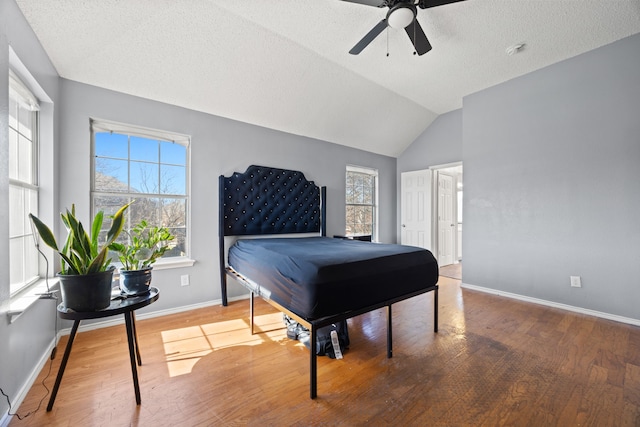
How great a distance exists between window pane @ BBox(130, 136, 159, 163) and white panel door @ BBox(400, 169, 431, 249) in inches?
177

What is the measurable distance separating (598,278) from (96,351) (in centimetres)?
506

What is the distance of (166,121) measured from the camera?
296 centimetres

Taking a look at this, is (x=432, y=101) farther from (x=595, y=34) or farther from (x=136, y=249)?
(x=136, y=249)

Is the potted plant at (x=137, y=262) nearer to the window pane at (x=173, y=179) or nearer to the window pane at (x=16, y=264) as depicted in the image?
the window pane at (x=16, y=264)

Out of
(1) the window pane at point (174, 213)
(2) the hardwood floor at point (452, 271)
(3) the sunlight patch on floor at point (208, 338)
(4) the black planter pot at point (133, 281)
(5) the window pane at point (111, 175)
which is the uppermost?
(5) the window pane at point (111, 175)

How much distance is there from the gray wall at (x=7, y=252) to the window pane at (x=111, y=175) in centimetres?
42

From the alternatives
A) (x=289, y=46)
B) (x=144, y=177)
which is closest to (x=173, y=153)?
(x=144, y=177)

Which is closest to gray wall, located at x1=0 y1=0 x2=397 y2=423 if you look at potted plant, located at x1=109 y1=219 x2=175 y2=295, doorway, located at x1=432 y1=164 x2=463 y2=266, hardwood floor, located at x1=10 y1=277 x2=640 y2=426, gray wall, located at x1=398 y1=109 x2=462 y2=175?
hardwood floor, located at x1=10 y1=277 x2=640 y2=426

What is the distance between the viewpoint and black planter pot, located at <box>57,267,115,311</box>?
1.35 metres

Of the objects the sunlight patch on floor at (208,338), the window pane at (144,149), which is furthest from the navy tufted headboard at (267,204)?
the window pane at (144,149)

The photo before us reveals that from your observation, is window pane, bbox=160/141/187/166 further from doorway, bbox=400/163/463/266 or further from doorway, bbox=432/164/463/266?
doorway, bbox=432/164/463/266

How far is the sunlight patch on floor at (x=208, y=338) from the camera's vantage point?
79.4 inches

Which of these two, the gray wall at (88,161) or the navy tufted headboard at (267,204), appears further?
the navy tufted headboard at (267,204)

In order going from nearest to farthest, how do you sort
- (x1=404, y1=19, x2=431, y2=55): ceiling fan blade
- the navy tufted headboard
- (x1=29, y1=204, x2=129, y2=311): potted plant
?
(x1=29, y1=204, x2=129, y2=311): potted plant < (x1=404, y1=19, x2=431, y2=55): ceiling fan blade < the navy tufted headboard
